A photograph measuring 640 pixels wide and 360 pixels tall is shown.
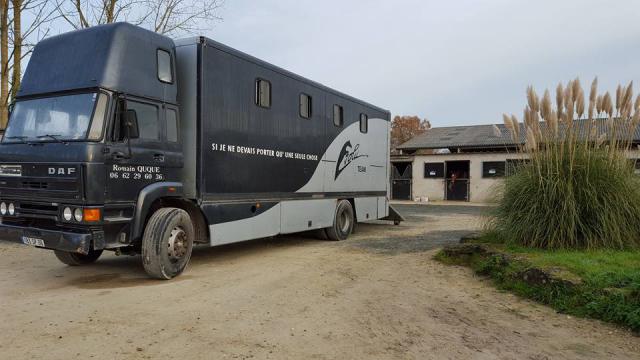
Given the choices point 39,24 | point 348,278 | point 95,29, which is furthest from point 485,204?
point 39,24

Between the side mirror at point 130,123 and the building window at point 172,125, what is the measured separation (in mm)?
645

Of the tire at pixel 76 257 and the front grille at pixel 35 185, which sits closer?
the front grille at pixel 35 185

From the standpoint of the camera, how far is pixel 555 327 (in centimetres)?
456

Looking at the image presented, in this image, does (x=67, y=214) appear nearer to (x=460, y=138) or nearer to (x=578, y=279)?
(x=578, y=279)

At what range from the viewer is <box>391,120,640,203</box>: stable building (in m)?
26.9

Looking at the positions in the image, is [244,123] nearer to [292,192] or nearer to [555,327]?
[292,192]

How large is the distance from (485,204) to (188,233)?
184 inches

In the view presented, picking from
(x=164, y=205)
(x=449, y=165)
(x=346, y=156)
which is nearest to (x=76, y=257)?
(x=164, y=205)

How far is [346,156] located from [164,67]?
5348 millimetres

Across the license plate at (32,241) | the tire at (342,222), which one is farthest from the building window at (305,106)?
the license plate at (32,241)

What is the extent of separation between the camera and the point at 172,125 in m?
6.73

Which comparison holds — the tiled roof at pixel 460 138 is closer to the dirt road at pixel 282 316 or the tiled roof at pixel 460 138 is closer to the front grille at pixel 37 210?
the dirt road at pixel 282 316

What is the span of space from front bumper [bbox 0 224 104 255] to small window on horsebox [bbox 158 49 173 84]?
7.67ft

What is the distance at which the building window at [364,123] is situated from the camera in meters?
11.9
